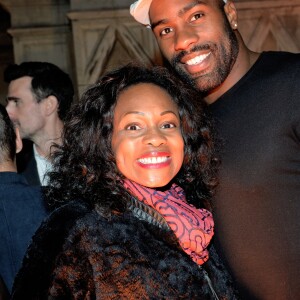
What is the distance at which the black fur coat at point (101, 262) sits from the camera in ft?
5.49

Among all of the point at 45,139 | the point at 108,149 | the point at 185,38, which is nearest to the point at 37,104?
the point at 45,139

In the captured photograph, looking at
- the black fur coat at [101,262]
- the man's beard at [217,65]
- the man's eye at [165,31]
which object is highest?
the man's eye at [165,31]

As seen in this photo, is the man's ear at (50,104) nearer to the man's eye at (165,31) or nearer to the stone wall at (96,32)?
the stone wall at (96,32)

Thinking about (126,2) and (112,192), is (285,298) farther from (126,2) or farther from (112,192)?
(126,2)

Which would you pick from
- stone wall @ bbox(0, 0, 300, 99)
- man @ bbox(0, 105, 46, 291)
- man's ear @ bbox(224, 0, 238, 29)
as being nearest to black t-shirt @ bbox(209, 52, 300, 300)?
man's ear @ bbox(224, 0, 238, 29)

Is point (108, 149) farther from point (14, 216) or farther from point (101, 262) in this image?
point (14, 216)

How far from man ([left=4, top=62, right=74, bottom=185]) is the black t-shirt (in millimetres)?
1828

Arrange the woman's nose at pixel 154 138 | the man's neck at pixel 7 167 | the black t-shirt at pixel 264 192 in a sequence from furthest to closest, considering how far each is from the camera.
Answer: the man's neck at pixel 7 167, the black t-shirt at pixel 264 192, the woman's nose at pixel 154 138

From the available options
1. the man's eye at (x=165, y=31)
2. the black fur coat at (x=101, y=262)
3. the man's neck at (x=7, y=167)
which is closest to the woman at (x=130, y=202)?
the black fur coat at (x=101, y=262)

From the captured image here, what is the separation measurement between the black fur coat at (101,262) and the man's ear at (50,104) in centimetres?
220

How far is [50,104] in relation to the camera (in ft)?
12.9

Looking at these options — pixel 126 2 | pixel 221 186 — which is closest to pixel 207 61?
pixel 221 186

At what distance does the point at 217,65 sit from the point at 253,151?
429mm

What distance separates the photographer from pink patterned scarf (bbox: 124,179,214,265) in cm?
188
